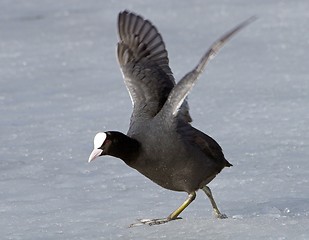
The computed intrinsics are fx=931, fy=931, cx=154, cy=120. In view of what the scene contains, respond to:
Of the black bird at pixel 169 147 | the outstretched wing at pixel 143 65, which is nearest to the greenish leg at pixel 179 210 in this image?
the black bird at pixel 169 147

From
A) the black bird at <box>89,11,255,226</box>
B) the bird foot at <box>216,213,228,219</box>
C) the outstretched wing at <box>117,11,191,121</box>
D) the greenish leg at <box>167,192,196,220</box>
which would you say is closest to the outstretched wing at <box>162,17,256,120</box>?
the black bird at <box>89,11,255,226</box>

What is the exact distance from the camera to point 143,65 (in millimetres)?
4414

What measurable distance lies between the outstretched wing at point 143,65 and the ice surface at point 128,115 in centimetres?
45

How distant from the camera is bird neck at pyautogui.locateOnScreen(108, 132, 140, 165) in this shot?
3.76 metres

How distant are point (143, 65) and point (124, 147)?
2.49ft

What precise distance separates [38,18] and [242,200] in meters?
4.73

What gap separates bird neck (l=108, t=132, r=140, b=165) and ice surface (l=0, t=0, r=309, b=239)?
0.27 meters

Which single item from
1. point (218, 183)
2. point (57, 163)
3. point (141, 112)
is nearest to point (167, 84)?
point (141, 112)

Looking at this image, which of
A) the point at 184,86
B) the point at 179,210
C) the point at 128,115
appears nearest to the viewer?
the point at 184,86

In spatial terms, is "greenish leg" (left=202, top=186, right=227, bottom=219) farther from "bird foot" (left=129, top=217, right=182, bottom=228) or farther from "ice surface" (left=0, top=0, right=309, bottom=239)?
"bird foot" (left=129, top=217, right=182, bottom=228)

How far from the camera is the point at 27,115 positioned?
5.77m

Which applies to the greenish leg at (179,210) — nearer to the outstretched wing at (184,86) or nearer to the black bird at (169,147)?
the black bird at (169,147)

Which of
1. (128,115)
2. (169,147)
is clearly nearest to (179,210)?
(169,147)

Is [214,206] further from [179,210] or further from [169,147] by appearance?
[169,147]
